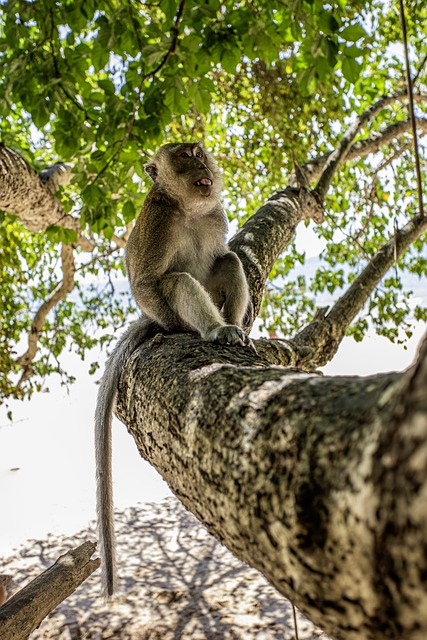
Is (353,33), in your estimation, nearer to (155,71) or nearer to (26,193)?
(155,71)

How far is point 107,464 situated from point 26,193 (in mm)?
2196

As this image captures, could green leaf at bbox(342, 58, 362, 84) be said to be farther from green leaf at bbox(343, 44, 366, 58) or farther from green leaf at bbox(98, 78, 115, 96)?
green leaf at bbox(98, 78, 115, 96)

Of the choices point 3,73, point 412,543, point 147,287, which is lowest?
point 412,543

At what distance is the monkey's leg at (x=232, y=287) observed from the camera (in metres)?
2.99

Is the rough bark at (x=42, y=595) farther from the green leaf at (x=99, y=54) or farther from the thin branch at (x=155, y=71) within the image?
the green leaf at (x=99, y=54)

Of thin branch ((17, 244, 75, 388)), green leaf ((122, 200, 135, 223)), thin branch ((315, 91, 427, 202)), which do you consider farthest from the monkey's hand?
thin branch ((17, 244, 75, 388))

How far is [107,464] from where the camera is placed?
6.98 feet

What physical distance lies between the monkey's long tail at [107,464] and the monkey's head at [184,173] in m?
1.14

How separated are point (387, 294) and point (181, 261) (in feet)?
11.3

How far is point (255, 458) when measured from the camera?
2.75ft

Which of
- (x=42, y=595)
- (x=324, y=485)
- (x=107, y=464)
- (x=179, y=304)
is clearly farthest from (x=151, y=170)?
(x=324, y=485)

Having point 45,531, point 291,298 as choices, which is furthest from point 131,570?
point 291,298

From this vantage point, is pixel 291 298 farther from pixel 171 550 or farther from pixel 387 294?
pixel 171 550

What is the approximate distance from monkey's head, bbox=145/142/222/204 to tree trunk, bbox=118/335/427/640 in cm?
225
